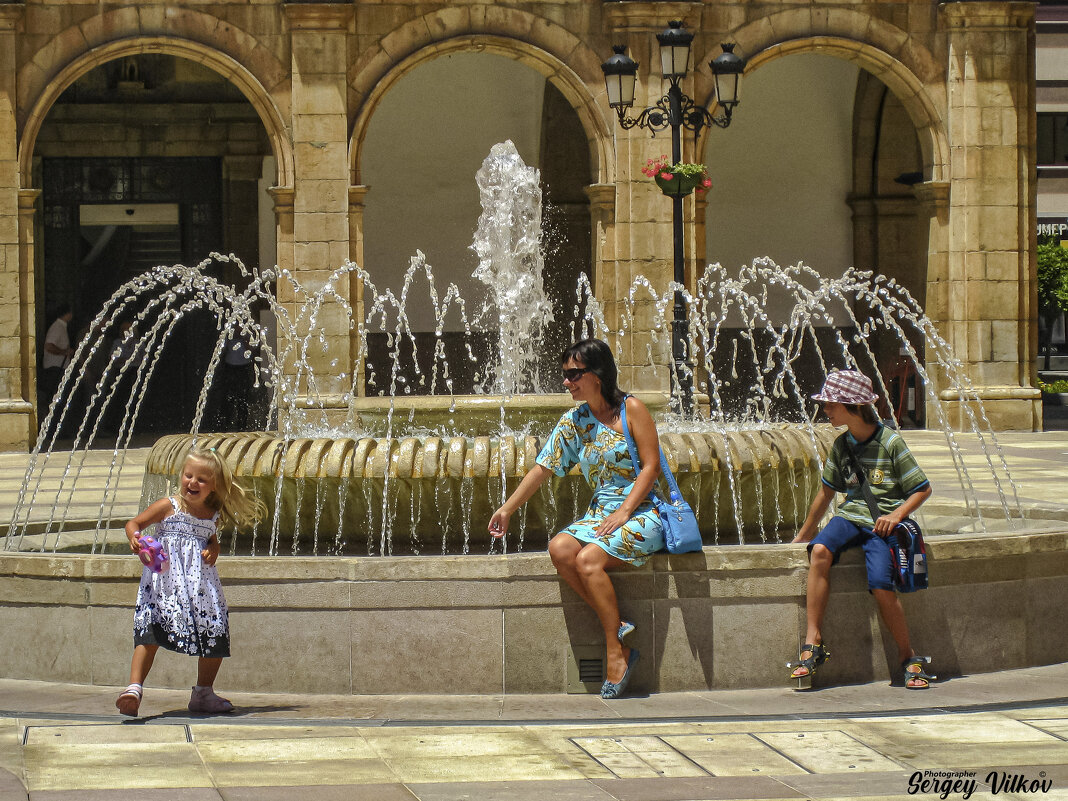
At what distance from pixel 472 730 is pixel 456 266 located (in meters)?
17.8

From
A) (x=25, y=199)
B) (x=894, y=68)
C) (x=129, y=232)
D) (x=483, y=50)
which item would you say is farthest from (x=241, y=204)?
(x=894, y=68)

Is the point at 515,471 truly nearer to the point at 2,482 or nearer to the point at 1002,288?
the point at 2,482

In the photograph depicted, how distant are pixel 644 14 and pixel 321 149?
404cm

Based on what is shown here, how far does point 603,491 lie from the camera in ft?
22.5

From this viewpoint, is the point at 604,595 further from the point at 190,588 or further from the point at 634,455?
the point at 190,588

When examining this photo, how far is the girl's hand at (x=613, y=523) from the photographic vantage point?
21.6 ft

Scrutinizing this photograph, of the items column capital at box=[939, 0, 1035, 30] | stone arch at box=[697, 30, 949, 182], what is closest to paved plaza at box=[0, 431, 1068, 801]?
stone arch at box=[697, 30, 949, 182]

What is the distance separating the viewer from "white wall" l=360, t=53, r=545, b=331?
23406mm

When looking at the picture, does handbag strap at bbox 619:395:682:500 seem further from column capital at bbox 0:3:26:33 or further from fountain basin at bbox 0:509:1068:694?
column capital at bbox 0:3:26:33

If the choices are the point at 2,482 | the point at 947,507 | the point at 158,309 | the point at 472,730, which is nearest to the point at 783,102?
the point at 158,309

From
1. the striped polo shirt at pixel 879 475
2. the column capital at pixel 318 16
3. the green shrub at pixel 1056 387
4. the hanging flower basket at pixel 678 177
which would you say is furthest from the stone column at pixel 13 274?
the green shrub at pixel 1056 387

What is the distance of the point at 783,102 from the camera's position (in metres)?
24.4

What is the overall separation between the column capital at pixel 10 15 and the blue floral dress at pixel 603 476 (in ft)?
47.4

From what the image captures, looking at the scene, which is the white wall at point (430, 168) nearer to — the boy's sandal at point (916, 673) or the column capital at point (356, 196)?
the column capital at point (356, 196)
